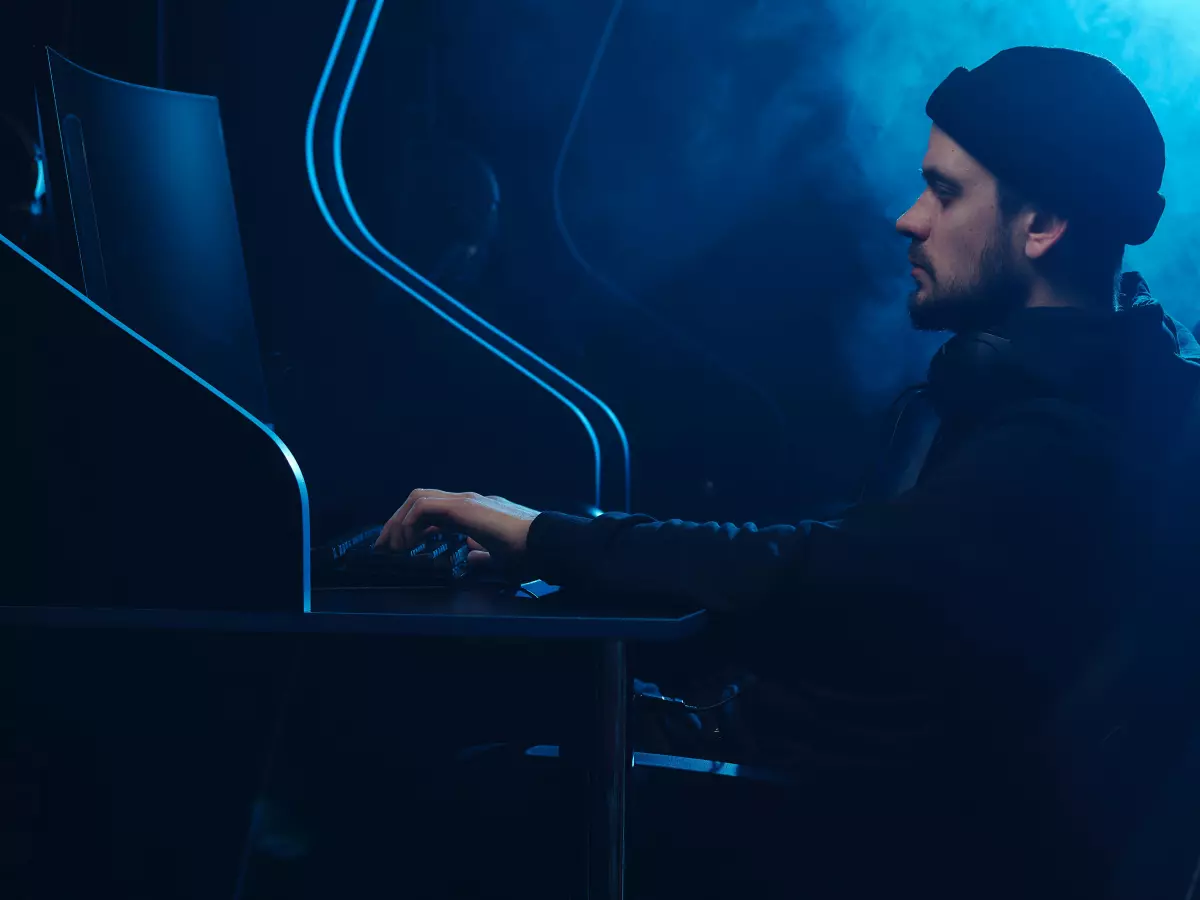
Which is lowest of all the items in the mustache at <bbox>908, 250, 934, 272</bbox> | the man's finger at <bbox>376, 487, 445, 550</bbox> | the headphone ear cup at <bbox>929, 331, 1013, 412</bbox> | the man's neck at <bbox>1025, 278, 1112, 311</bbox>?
the man's finger at <bbox>376, 487, 445, 550</bbox>

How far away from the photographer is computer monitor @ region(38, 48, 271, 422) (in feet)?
3.28

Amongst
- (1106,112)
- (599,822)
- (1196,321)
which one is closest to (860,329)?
(1196,321)

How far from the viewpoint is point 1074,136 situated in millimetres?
1073

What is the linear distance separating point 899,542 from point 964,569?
5cm

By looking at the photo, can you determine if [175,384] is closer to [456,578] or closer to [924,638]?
[456,578]

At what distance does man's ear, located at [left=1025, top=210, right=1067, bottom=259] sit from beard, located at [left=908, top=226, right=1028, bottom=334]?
0.07ft

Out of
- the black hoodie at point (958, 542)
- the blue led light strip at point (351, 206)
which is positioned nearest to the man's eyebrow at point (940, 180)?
the black hoodie at point (958, 542)

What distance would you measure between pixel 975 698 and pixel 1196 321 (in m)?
1.34

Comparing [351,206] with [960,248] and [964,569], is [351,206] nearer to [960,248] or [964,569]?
[960,248]

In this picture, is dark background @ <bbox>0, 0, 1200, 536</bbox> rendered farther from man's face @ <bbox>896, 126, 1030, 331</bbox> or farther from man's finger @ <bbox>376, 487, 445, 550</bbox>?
man's finger @ <bbox>376, 487, 445, 550</bbox>

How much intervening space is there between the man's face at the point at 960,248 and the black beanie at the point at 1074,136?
40 mm

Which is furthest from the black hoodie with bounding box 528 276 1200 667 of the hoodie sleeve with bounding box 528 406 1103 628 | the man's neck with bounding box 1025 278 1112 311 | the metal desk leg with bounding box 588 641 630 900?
Answer: the man's neck with bounding box 1025 278 1112 311

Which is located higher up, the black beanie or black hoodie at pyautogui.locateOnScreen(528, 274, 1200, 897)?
the black beanie

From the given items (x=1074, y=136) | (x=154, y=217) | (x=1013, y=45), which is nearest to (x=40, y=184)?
(x=154, y=217)
